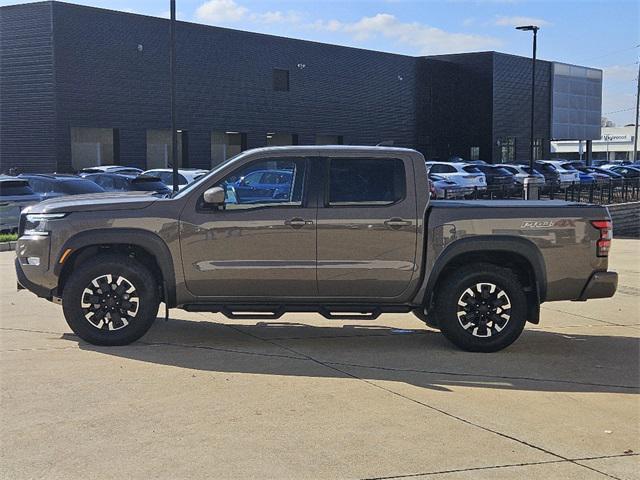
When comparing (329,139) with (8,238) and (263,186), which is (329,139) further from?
(263,186)

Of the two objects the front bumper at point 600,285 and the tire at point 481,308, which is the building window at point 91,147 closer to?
the tire at point 481,308

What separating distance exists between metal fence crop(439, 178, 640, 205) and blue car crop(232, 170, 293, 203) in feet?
74.3

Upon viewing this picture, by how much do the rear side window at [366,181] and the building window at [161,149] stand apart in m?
37.1

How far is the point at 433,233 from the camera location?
7668 millimetres

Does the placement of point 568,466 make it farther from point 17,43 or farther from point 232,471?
point 17,43

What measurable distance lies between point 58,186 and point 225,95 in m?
26.8

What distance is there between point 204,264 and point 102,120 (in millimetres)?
34207

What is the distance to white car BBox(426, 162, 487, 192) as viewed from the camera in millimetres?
32844

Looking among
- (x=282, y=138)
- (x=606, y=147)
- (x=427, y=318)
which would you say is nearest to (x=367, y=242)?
(x=427, y=318)

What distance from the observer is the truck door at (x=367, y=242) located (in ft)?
25.0

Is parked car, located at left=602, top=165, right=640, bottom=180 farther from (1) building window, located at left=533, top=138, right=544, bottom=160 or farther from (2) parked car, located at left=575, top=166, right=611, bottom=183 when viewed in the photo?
(1) building window, located at left=533, top=138, right=544, bottom=160

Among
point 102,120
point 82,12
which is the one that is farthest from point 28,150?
point 82,12

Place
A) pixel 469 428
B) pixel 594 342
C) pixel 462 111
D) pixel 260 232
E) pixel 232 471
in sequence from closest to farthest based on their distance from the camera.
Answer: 1. pixel 232 471
2. pixel 469 428
3. pixel 260 232
4. pixel 594 342
5. pixel 462 111

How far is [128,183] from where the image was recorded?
23.6 metres
